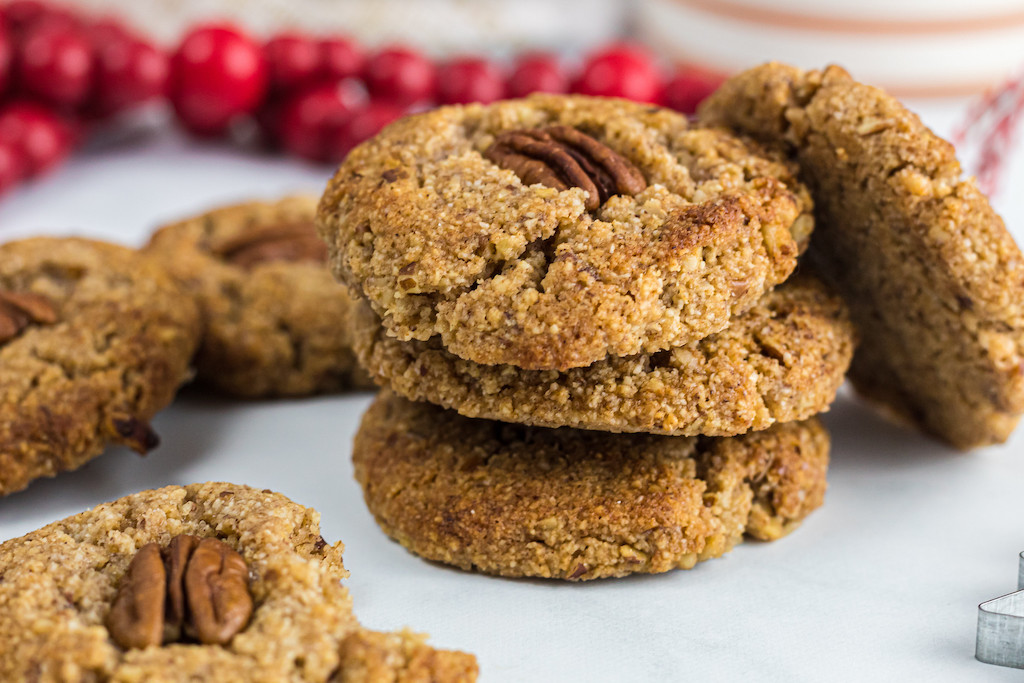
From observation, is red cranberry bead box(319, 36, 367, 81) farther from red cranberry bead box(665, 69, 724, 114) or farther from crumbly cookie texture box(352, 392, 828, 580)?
crumbly cookie texture box(352, 392, 828, 580)

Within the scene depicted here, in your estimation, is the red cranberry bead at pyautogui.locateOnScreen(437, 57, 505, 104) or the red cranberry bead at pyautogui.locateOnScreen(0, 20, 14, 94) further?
the red cranberry bead at pyautogui.locateOnScreen(437, 57, 505, 104)

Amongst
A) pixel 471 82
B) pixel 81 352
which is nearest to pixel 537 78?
pixel 471 82

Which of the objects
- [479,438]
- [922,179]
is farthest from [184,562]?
[922,179]

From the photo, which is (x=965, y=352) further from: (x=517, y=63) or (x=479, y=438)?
(x=517, y=63)

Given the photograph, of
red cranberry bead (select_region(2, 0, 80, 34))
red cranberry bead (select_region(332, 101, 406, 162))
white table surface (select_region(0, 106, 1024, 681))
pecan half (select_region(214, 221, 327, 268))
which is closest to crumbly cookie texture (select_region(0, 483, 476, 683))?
Answer: white table surface (select_region(0, 106, 1024, 681))

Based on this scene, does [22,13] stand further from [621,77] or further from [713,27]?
[713,27]
